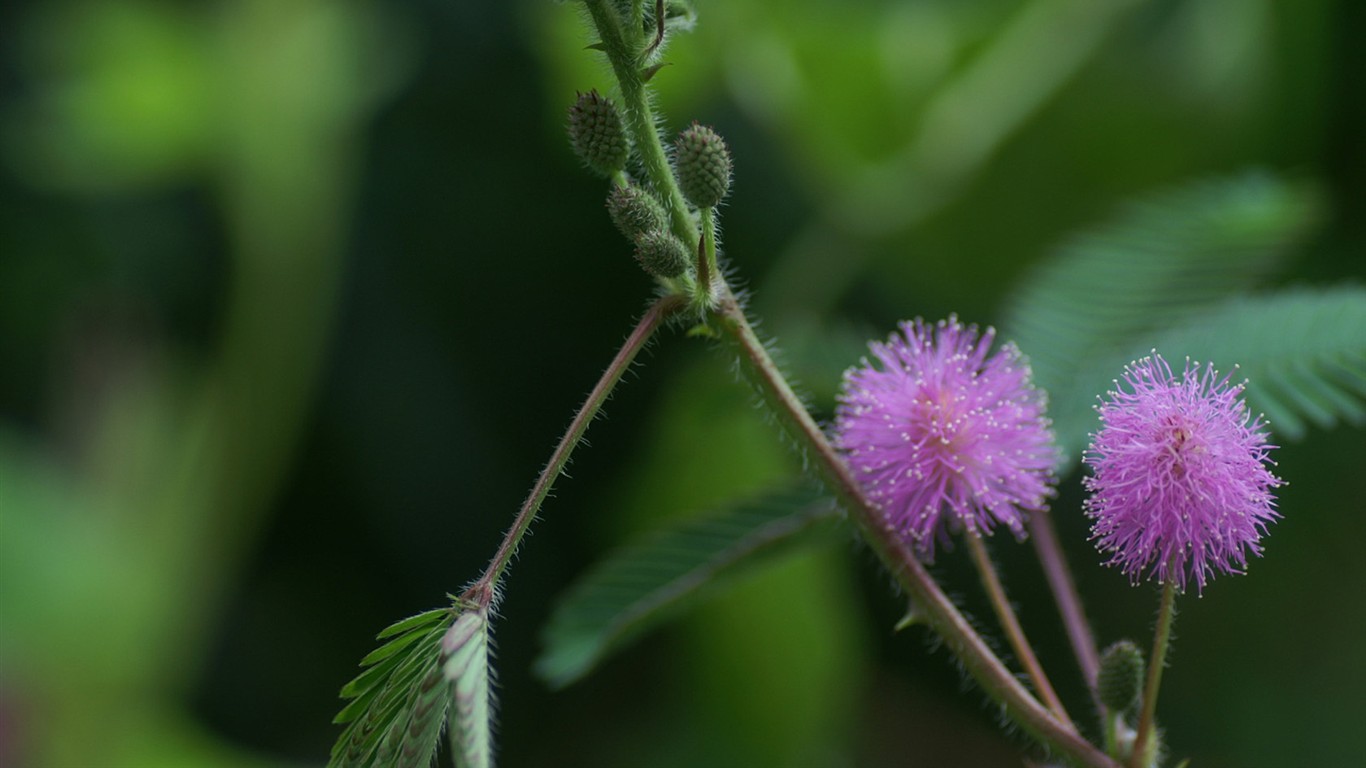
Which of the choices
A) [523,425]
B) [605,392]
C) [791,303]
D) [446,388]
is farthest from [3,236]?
[605,392]

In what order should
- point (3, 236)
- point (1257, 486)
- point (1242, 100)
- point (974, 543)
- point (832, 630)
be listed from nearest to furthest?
point (1257, 486) < point (974, 543) < point (832, 630) < point (1242, 100) < point (3, 236)

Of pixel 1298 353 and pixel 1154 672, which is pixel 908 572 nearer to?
pixel 1154 672

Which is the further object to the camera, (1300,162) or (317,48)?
(317,48)

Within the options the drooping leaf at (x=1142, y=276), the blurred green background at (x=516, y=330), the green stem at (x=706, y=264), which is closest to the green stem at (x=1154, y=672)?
the green stem at (x=706, y=264)

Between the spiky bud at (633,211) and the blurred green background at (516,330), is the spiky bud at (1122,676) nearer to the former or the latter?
the spiky bud at (633,211)

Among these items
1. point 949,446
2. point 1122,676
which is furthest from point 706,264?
point 1122,676

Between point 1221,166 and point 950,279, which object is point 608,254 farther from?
point 1221,166
